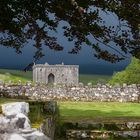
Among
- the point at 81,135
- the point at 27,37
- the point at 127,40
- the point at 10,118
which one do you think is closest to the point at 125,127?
the point at 81,135

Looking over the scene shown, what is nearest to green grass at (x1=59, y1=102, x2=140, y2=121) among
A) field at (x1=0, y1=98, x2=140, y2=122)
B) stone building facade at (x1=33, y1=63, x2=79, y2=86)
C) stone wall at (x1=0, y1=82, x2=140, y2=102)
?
field at (x1=0, y1=98, x2=140, y2=122)

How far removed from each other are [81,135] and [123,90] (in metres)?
28.7

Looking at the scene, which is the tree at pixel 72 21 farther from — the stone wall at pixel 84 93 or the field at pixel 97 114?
the stone wall at pixel 84 93

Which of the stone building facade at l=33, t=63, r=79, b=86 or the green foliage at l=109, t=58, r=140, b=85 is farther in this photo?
the stone building facade at l=33, t=63, r=79, b=86

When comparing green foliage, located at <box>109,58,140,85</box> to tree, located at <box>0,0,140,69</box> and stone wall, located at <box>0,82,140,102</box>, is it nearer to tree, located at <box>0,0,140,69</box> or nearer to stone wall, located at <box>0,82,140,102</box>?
stone wall, located at <box>0,82,140,102</box>

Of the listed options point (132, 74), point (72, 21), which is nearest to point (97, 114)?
point (72, 21)

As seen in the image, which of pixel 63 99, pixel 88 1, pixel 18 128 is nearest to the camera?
pixel 18 128

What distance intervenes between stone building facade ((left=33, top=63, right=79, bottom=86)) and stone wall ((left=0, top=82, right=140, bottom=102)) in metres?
61.0

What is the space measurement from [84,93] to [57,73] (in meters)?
64.3

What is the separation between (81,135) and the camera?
19.1 metres

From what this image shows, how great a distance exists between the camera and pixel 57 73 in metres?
112

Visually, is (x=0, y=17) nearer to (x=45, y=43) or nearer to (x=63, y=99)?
(x=45, y=43)

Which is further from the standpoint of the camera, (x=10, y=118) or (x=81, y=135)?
(x=81, y=135)

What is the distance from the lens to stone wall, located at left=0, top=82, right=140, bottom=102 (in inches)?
1852
